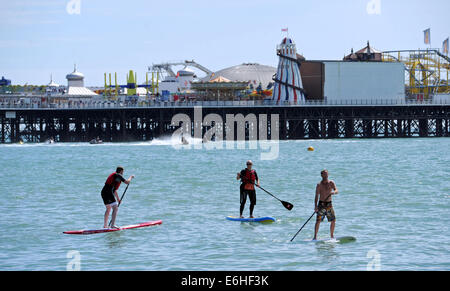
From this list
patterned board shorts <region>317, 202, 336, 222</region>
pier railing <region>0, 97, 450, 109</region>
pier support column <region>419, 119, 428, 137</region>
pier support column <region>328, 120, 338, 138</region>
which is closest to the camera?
patterned board shorts <region>317, 202, 336, 222</region>

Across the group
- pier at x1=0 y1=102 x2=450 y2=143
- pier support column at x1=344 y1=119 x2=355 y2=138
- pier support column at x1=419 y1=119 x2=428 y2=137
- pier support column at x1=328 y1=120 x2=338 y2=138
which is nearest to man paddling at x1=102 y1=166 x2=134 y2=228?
pier at x1=0 y1=102 x2=450 y2=143

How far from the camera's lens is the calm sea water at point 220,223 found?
20234 mm

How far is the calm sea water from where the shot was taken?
66.4ft

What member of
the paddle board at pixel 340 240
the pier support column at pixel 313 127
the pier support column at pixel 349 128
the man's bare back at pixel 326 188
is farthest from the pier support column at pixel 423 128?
the man's bare back at pixel 326 188

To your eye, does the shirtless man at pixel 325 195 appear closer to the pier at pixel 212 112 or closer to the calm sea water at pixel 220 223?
the calm sea water at pixel 220 223

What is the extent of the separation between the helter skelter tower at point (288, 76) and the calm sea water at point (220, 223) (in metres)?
64.6

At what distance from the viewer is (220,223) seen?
2625 cm

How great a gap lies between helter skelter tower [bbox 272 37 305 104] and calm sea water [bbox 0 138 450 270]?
6463cm

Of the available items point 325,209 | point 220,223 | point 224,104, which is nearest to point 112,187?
point 220,223

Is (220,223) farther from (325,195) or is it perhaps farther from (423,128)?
(423,128)

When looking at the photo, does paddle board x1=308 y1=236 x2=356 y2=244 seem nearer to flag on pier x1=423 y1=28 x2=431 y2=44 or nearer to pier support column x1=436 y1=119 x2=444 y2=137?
pier support column x1=436 y1=119 x2=444 y2=137

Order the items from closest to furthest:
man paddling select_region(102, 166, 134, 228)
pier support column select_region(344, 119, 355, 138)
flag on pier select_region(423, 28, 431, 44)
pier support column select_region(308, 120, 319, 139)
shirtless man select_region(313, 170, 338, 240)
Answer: shirtless man select_region(313, 170, 338, 240) < man paddling select_region(102, 166, 134, 228) < pier support column select_region(344, 119, 355, 138) < pier support column select_region(308, 120, 319, 139) < flag on pier select_region(423, 28, 431, 44)

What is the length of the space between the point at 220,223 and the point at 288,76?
3629 inches
